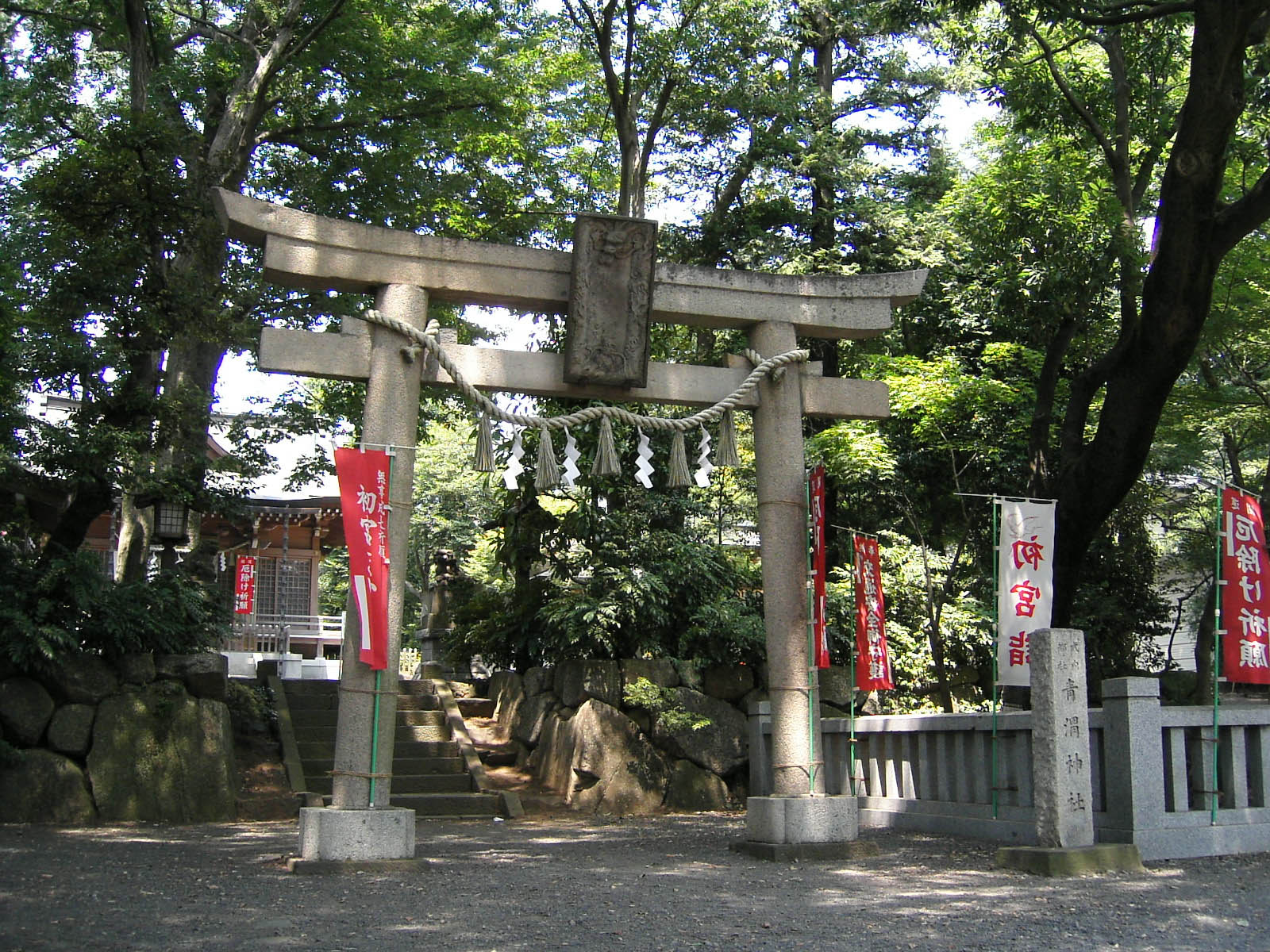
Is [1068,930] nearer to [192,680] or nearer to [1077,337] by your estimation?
[192,680]

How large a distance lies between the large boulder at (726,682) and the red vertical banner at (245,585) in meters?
10.1

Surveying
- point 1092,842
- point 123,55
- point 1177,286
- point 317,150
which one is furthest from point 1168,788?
point 123,55

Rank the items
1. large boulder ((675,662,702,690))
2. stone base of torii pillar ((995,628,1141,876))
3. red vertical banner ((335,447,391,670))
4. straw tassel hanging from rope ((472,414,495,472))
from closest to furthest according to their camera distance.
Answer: stone base of torii pillar ((995,628,1141,876)) < red vertical banner ((335,447,391,670)) < straw tassel hanging from rope ((472,414,495,472)) < large boulder ((675,662,702,690))

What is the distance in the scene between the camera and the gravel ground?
491 centimetres

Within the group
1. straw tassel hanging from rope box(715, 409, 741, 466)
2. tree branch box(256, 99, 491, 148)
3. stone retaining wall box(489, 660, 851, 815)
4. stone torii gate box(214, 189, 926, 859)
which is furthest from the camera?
tree branch box(256, 99, 491, 148)

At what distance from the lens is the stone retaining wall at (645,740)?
1211cm

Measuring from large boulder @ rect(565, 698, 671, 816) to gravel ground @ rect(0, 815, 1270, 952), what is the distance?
11.8ft

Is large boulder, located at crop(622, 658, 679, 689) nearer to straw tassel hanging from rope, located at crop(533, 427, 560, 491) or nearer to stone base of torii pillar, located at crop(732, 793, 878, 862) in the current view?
stone base of torii pillar, located at crop(732, 793, 878, 862)

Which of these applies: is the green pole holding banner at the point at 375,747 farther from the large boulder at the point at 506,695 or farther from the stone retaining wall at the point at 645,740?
the large boulder at the point at 506,695

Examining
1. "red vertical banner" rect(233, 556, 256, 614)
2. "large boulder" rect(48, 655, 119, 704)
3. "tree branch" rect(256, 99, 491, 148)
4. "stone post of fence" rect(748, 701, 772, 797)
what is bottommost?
"stone post of fence" rect(748, 701, 772, 797)

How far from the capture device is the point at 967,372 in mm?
15766

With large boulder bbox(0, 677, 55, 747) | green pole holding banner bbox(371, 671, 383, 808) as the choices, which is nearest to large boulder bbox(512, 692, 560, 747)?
large boulder bbox(0, 677, 55, 747)

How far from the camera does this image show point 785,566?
317 inches

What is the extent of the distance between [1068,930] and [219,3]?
16985 mm
